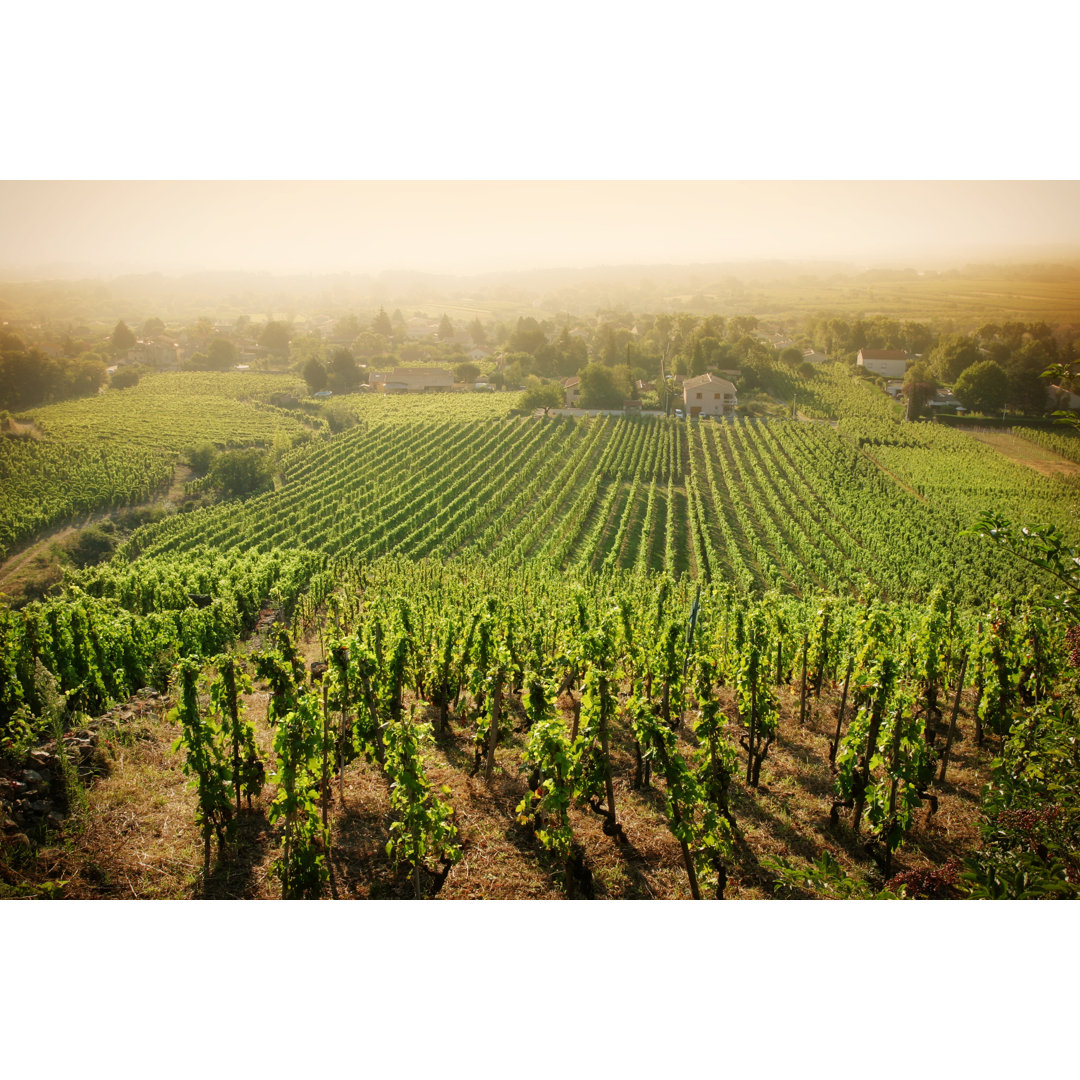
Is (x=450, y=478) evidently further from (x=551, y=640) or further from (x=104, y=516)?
(x=551, y=640)

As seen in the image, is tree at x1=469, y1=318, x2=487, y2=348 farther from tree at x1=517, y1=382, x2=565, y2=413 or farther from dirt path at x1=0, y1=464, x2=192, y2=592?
dirt path at x1=0, y1=464, x2=192, y2=592

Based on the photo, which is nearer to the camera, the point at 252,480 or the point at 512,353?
the point at 252,480

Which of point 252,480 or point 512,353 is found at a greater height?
point 512,353

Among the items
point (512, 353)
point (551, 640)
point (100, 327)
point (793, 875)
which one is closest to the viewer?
point (793, 875)

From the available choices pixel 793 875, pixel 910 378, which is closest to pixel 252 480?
pixel 793 875

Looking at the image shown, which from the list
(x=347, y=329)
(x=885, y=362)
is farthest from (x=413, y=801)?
(x=347, y=329)

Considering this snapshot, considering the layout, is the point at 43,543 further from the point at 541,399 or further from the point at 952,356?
the point at 952,356

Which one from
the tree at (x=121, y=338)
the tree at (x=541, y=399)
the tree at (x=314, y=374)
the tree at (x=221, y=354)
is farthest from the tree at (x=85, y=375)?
the tree at (x=314, y=374)

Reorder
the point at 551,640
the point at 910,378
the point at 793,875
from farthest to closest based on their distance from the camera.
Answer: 1. the point at 910,378
2. the point at 551,640
3. the point at 793,875
